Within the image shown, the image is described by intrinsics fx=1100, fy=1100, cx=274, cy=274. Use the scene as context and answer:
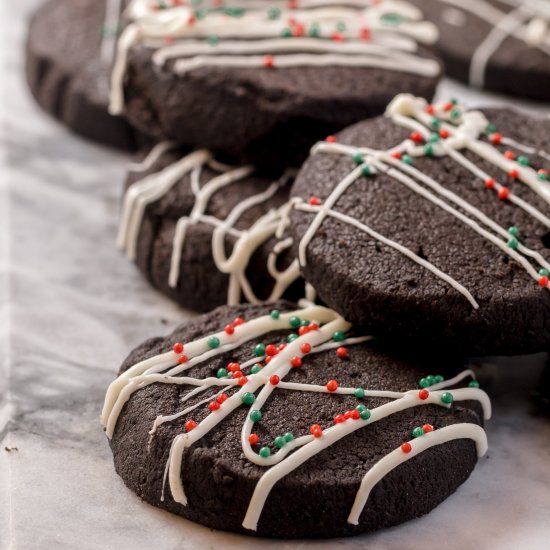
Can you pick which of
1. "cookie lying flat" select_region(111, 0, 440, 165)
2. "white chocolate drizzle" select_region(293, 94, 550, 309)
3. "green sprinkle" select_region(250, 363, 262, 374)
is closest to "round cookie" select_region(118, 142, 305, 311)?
"cookie lying flat" select_region(111, 0, 440, 165)

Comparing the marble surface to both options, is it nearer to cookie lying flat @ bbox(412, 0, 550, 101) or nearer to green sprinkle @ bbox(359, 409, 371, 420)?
green sprinkle @ bbox(359, 409, 371, 420)

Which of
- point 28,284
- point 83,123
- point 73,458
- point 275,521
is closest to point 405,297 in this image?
Answer: point 275,521

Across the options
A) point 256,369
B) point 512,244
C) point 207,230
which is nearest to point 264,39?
point 207,230

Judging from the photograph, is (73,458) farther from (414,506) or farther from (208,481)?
(414,506)

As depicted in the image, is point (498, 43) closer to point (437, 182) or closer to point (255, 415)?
point (437, 182)

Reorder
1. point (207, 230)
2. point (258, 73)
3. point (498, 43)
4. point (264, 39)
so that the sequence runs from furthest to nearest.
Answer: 1. point (498, 43)
2. point (264, 39)
3. point (258, 73)
4. point (207, 230)

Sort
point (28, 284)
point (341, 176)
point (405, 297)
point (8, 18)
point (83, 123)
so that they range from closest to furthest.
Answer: point (405, 297) < point (341, 176) < point (28, 284) < point (83, 123) < point (8, 18)

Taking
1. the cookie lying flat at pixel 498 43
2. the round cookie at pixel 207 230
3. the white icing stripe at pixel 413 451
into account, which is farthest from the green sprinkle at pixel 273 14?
Result: the white icing stripe at pixel 413 451
